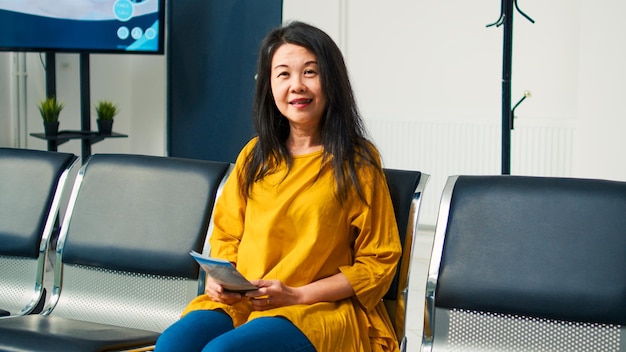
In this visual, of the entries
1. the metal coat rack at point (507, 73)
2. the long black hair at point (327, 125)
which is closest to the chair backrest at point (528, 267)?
the long black hair at point (327, 125)

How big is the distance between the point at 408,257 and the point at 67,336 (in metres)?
Answer: 0.92

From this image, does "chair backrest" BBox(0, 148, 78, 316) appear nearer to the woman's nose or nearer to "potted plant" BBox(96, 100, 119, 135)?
the woman's nose

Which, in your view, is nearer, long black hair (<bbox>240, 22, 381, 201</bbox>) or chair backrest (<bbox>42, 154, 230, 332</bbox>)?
long black hair (<bbox>240, 22, 381, 201</bbox>)

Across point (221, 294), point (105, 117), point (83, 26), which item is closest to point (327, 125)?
point (221, 294)

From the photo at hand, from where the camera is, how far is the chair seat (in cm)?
233

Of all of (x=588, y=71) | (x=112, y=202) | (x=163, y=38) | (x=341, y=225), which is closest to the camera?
(x=341, y=225)

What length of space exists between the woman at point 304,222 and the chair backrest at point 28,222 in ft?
2.26

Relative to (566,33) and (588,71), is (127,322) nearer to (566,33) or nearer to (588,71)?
(588,71)

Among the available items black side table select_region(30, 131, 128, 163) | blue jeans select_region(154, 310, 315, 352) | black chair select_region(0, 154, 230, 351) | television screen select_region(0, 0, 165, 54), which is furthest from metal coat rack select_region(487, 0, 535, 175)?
black side table select_region(30, 131, 128, 163)

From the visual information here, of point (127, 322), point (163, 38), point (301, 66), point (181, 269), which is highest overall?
point (163, 38)

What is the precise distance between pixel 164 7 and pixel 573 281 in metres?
3.69

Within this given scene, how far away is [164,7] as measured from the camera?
529cm

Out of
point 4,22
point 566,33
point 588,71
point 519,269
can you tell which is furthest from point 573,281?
point 4,22

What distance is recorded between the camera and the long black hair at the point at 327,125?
232cm
